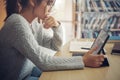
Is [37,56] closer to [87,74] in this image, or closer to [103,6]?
[87,74]

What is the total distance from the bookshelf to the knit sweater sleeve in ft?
7.44

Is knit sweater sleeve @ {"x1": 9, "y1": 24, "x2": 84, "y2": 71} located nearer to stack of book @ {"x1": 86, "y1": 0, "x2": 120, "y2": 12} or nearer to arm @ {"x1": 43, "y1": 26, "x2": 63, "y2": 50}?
arm @ {"x1": 43, "y1": 26, "x2": 63, "y2": 50}

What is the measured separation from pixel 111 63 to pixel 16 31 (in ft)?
1.83

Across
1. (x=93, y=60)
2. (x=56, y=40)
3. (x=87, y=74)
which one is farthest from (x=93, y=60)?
(x=56, y=40)

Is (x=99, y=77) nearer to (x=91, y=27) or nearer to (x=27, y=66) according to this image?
A: (x=27, y=66)

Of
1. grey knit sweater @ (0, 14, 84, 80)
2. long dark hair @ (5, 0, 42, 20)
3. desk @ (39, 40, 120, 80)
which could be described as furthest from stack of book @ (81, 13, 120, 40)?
desk @ (39, 40, 120, 80)

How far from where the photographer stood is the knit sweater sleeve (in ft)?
3.84

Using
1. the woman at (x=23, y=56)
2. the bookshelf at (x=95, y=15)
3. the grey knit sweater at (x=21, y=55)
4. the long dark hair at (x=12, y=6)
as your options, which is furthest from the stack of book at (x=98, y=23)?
the grey knit sweater at (x=21, y=55)

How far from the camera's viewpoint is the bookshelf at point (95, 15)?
11.3ft

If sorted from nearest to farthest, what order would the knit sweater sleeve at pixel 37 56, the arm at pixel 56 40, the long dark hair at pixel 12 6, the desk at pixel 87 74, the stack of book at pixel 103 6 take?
the desk at pixel 87 74 → the knit sweater sleeve at pixel 37 56 → the arm at pixel 56 40 → the long dark hair at pixel 12 6 → the stack of book at pixel 103 6

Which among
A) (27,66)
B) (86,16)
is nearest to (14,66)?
(27,66)

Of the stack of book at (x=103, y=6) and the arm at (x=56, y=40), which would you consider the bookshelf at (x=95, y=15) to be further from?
the arm at (x=56, y=40)

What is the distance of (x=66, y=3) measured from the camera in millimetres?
3689

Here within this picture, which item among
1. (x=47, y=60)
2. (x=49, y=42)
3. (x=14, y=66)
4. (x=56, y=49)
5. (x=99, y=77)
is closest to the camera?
(x=99, y=77)
